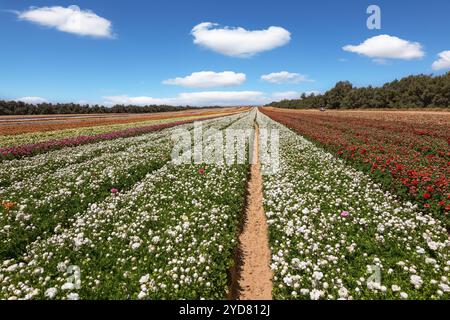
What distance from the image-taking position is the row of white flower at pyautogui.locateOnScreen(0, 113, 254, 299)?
6047mm

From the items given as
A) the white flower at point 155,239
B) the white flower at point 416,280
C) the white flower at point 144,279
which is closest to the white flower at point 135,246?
the white flower at point 155,239

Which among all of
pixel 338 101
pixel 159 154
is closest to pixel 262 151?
pixel 159 154

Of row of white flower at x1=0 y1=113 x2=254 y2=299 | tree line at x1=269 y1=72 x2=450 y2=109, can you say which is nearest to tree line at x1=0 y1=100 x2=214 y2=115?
tree line at x1=269 y1=72 x2=450 y2=109

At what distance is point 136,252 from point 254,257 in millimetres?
3536

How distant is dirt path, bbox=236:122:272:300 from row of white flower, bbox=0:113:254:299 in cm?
49

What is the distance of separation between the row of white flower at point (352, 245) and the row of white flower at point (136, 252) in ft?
5.54

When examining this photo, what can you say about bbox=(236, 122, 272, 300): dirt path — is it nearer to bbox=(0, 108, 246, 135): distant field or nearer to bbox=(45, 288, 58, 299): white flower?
bbox=(45, 288, 58, 299): white flower

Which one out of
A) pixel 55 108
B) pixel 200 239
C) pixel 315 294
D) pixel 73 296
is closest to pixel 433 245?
pixel 315 294

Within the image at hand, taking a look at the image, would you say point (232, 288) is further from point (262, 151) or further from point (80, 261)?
point (262, 151)

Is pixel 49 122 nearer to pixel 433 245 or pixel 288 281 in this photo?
pixel 288 281

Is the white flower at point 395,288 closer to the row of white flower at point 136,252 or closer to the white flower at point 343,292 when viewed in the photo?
the white flower at point 343,292

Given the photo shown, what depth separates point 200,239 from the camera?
8.11 metres

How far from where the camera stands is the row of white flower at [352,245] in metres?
5.95
